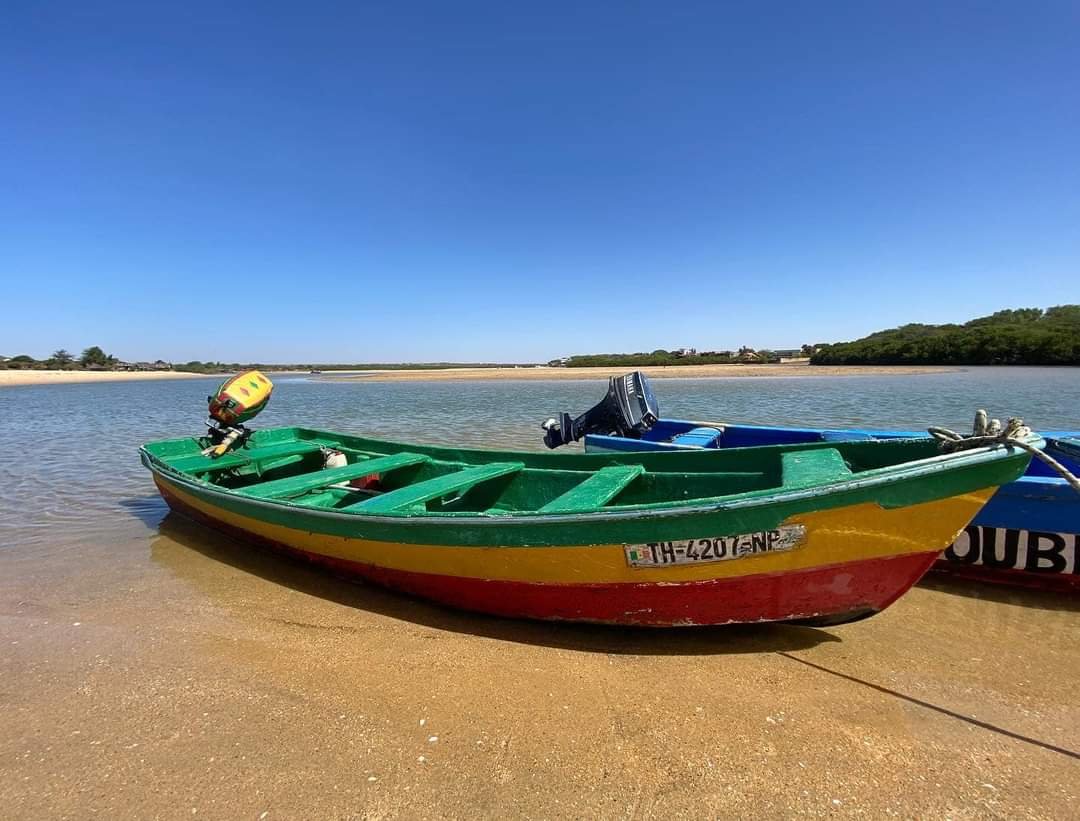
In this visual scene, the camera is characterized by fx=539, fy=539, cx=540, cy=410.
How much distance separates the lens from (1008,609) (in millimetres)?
4113

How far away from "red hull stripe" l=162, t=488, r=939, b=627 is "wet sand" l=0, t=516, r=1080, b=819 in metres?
0.26

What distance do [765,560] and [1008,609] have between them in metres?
2.51

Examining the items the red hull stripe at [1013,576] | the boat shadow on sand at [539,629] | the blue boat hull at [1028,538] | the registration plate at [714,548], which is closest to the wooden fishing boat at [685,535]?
the registration plate at [714,548]

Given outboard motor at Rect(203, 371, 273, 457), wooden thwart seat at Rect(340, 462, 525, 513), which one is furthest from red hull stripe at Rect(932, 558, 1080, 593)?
outboard motor at Rect(203, 371, 273, 457)

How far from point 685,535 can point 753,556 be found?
41 centimetres

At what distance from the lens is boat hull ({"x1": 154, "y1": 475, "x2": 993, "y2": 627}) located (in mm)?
3043

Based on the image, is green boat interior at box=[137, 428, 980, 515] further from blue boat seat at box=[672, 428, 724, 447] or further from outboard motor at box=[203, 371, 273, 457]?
blue boat seat at box=[672, 428, 724, 447]

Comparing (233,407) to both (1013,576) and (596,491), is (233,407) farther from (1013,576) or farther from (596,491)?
(1013,576)

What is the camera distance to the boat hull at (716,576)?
9.98 ft

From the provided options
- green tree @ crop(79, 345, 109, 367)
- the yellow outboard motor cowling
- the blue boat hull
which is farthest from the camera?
green tree @ crop(79, 345, 109, 367)

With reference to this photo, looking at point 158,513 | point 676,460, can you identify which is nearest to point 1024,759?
point 676,460

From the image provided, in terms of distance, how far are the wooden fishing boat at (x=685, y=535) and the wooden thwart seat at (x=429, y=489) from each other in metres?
0.02

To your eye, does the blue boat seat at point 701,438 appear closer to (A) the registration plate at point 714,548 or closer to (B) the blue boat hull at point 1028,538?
(B) the blue boat hull at point 1028,538

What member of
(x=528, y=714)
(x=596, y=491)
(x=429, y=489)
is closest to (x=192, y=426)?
(x=429, y=489)
